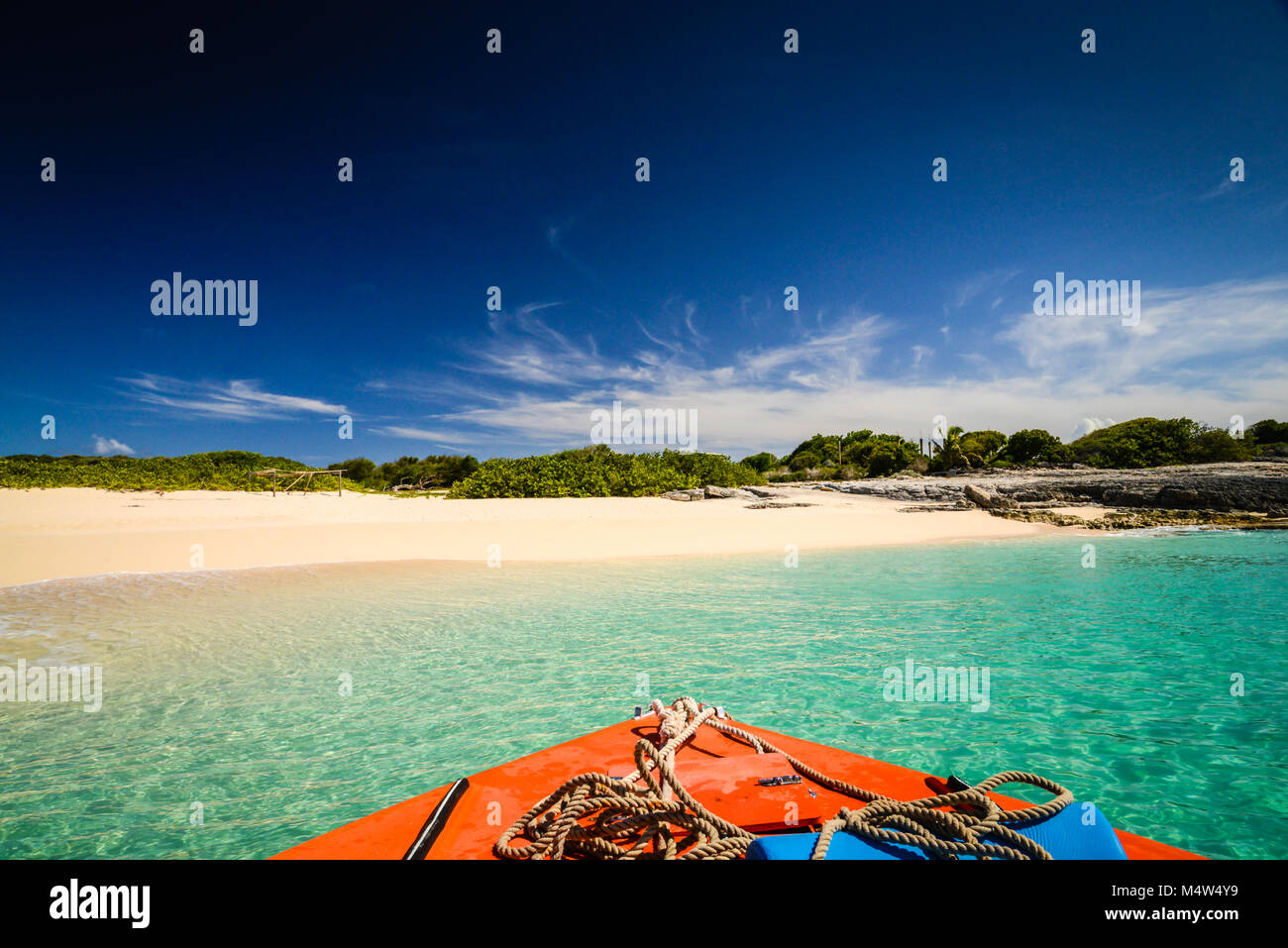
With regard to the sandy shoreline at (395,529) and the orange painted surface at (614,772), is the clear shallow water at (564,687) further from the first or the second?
the sandy shoreline at (395,529)

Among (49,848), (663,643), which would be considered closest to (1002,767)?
(663,643)

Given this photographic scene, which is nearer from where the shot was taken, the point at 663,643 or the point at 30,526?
the point at 663,643

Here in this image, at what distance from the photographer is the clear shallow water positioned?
10.1 feet

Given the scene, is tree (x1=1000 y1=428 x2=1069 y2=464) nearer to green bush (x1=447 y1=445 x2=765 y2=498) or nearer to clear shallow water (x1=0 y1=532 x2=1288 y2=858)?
green bush (x1=447 y1=445 x2=765 y2=498)

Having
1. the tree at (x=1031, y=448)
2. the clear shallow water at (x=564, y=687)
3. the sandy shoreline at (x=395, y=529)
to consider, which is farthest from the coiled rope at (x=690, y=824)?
the tree at (x=1031, y=448)

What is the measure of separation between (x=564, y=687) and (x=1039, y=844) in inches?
150

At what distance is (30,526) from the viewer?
1575cm

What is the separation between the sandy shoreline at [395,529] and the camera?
480 inches

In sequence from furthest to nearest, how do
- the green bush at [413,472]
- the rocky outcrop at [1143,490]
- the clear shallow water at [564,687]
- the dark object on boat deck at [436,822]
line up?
the green bush at [413,472] → the rocky outcrop at [1143,490] → the clear shallow water at [564,687] → the dark object on boat deck at [436,822]

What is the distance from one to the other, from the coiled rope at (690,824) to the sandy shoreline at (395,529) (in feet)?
34.7

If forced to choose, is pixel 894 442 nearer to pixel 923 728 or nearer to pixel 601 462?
pixel 601 462

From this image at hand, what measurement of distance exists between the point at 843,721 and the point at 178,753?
4.60 meters
